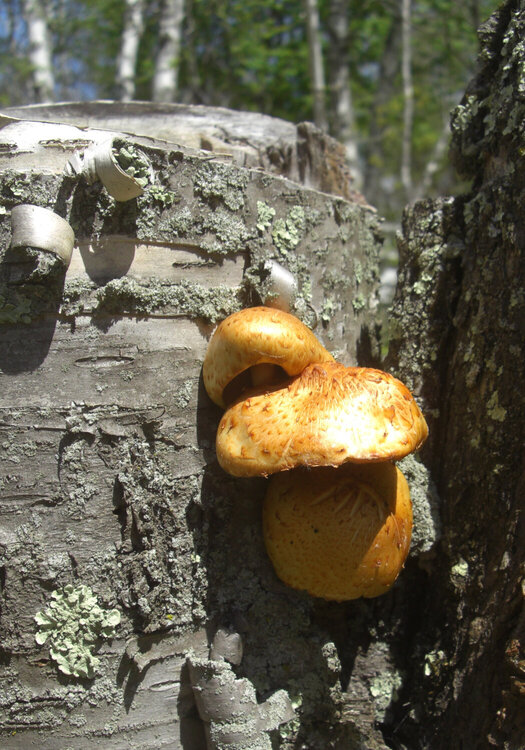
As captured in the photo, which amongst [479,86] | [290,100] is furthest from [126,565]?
[290,100]

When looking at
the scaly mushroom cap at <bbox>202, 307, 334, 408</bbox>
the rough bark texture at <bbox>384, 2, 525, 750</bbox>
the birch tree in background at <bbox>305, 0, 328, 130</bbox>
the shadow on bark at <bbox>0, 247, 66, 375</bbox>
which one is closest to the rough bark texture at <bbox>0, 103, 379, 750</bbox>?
the shadow on bark at <bbox>0, 247, 66, 375</bbox>

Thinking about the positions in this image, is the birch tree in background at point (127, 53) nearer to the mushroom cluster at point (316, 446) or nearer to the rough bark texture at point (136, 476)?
the rough bark texture at point (136, 476)

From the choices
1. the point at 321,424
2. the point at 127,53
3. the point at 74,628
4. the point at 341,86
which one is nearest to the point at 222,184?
the point at 321,424

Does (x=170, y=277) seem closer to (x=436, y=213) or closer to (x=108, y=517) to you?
(x=108, y=517)

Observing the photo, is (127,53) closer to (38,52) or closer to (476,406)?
(38,52)

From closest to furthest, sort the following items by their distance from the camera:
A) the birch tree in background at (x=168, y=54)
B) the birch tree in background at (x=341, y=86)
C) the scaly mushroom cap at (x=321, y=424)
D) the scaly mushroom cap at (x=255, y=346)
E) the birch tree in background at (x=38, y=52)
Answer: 1. the scaly mushroom cap at (x=321, y=424)
2. the scaly mushroom cap at (x=255, y=346)
3. the birch tree in background at (x=168, y=54)
4. the birch tree in background at (x=38, y=52)
5. the birch tree in background at (x=341, y=86)

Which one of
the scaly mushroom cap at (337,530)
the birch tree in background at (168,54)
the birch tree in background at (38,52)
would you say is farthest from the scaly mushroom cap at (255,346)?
the birch tree in background at (38,52)
